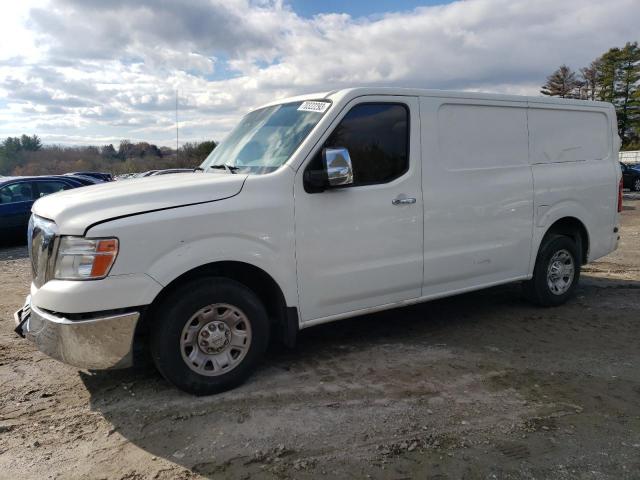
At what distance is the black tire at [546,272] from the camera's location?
562cm

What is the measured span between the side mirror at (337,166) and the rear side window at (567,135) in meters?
2.49

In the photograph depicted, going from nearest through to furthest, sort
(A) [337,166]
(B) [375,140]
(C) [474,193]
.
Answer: (A) [337,166] → (B) [375,140] → (C) [474,193]

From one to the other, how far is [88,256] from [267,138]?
5.81 ft

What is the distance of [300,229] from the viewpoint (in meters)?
3.88

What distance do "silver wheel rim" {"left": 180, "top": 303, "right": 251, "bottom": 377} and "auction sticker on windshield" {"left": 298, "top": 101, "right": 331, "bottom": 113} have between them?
66.9 inches

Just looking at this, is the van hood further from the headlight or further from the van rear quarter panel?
the van rear quarter panel

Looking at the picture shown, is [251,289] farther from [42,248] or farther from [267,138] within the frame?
[42,248]

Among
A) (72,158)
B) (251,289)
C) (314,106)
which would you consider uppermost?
(72,158)

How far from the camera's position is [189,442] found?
10.3 feet

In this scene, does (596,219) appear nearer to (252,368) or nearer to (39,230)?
(252,368)

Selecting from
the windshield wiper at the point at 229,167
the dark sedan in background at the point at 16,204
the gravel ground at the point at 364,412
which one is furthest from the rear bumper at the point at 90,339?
the dark sedan in background at the point at 16,204

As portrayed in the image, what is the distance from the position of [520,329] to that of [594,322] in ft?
2.85

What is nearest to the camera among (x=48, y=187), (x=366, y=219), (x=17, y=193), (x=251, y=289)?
(x=251, y=289)

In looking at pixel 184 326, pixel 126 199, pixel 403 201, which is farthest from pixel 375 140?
pixel 184 326
